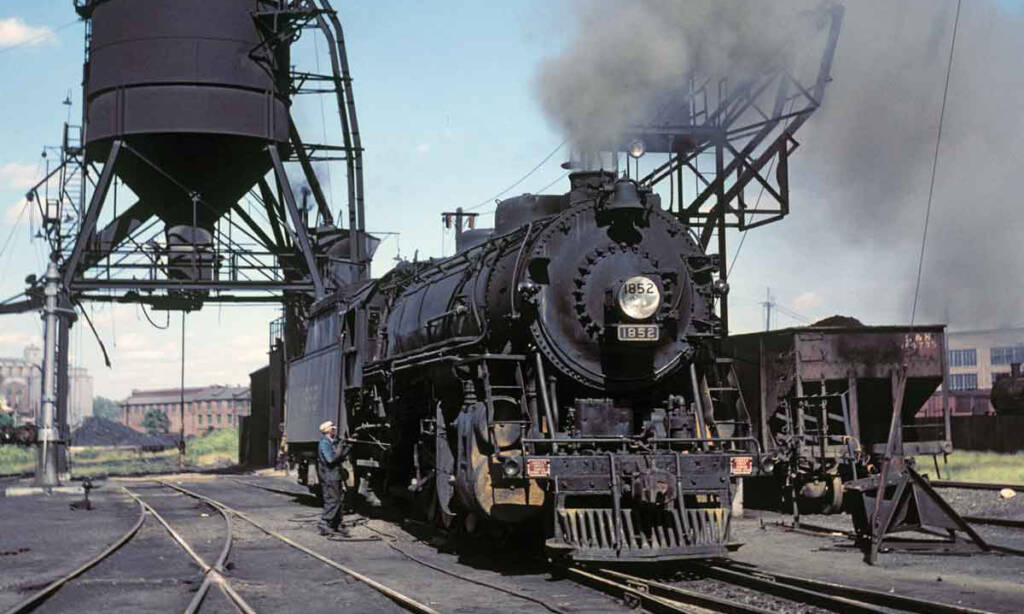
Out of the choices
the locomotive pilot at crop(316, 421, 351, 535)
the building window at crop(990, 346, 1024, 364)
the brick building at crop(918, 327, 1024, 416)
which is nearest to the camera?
the locomotive pilot at crop(316, 421, 351, 535)

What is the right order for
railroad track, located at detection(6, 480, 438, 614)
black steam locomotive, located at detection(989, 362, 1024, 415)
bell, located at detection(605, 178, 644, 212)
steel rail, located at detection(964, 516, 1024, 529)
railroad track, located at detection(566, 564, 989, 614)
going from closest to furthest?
1. railroad track, located at detection(566, 564, 989, 614)
2. railroad track, located at detection(6, 480, 438, 614)
3. bell, located at detection(605, 178, 644, 212)
4. steel rail, located at detection(964, 516, 1024, 529)
5. black steam locomotive, located at detection(989, 362, 1024, 415)

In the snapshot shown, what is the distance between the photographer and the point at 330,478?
14.2 meters

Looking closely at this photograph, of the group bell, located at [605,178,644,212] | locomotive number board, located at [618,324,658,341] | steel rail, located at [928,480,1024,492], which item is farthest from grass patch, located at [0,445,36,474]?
locomotive number board, located at [618,324,658,341]

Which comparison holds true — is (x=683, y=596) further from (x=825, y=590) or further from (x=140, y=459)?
(x=140, y=459)

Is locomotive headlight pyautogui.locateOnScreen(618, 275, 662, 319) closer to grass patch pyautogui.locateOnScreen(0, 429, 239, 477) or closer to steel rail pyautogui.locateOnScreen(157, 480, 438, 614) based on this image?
steel rail pyautogui.locateOnScreen(157, 480, 438, 614)

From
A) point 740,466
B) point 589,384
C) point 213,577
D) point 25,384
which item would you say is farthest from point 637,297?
point 25,384

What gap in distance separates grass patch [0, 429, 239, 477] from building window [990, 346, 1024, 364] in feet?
138

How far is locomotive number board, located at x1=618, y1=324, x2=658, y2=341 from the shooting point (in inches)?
403

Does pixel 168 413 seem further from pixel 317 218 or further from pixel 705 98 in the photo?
pixel 705 98

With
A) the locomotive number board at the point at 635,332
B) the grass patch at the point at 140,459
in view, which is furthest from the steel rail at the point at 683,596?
the grass patch at the point at 140,459

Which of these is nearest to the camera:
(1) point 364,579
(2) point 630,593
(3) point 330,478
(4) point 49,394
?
(2) point 630,593

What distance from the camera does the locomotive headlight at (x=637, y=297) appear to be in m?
10.3

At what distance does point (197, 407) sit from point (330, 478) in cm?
11041

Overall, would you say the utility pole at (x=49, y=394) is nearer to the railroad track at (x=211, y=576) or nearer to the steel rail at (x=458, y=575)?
the railroad track at (x=211, y=576)
